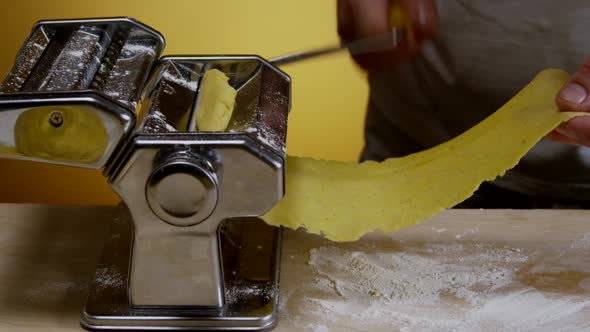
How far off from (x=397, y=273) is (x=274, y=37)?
1754 mm

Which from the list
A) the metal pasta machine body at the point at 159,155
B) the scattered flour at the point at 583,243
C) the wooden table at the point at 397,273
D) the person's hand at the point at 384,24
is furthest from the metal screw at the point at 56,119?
the scattered flour at the point at 583,243

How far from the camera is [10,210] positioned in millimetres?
1042

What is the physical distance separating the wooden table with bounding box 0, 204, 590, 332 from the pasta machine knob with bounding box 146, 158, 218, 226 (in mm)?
163

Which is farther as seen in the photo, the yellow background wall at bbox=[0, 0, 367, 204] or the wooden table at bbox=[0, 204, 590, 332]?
the yellow background wall at bbox=[0, 0, 367, 204]

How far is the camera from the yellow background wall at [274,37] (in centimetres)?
255

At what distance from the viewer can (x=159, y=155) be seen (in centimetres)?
76

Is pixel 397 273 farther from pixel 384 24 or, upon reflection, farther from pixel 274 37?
pixel 274 37

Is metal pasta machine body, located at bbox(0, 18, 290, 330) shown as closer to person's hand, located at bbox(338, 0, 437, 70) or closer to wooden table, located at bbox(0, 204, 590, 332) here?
wooden table, located at bbox(0, 204, 590, 332)

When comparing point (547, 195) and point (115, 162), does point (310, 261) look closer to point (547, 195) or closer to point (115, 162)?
point (115, 162)

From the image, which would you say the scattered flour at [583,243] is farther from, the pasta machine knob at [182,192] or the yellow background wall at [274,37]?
the yellow background wall at [274,37]

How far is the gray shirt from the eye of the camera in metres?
1.13

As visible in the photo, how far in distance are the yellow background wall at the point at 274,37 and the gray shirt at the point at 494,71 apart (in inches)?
50.1

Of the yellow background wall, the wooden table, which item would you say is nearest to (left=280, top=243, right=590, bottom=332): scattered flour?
the wooden table

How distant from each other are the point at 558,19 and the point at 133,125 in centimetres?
64
